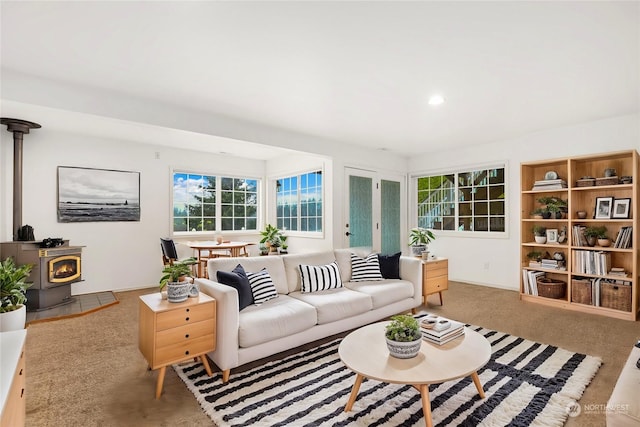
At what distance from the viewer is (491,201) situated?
5398 mm

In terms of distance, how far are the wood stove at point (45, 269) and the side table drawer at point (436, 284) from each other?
185 inches

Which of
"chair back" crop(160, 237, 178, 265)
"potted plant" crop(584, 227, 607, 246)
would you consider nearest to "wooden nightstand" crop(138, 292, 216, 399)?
"chair back" crop(160, 237, 178, 265)

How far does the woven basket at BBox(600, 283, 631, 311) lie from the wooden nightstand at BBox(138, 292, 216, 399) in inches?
173

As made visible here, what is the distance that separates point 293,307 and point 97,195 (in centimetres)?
411

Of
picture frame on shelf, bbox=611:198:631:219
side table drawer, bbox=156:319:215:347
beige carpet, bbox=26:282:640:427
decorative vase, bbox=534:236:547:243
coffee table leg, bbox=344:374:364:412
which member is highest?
picture frame on shelf, bbox=611:198:631:219

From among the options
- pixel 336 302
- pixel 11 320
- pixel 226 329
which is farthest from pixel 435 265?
pixel 11 320

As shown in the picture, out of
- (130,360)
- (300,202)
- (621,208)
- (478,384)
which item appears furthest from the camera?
(300,202)

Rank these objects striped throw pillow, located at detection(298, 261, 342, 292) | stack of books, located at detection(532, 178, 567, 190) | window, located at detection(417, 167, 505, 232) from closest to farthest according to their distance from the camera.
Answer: striped throw pillow, located at detection(298, 261, 342, 292), stack of books, located at detection(532, 178, 567, 190), window, located at detection(417, 167, 505, 232)

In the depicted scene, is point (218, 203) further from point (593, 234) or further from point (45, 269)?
point (593, 234)

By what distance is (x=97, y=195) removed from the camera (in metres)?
5.03

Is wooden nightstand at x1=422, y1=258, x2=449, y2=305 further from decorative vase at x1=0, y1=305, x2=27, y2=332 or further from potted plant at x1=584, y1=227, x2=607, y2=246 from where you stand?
decorative vase at x1=0, y1=305, x2=27, y2=332

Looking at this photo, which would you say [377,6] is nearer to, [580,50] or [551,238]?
[580,50]

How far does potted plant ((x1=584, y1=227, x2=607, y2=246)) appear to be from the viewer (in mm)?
3951

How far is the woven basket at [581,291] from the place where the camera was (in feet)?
12.9
